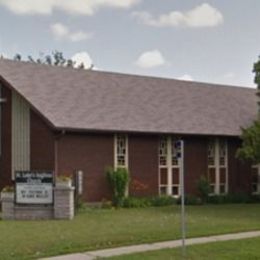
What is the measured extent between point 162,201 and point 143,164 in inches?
74.1

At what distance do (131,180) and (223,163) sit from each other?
19.4ft

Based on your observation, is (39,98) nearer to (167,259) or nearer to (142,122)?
(142,122)

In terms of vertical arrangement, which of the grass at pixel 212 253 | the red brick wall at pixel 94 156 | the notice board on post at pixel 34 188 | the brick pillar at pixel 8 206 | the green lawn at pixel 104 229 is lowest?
the grass at pixel 212 253

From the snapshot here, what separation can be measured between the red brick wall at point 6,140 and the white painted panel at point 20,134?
0.92ft

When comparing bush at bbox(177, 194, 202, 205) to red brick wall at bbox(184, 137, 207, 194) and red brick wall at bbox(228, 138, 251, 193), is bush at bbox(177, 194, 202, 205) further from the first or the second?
red brick wall at bbox(228, 138, 251, 193)

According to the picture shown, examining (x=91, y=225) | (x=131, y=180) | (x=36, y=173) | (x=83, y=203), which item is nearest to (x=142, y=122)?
(x=131, y=180)

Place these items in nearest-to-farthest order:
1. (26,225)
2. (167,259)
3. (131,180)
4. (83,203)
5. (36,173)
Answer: (167,259), (26,225), (36,173), (83,203), (131,180)

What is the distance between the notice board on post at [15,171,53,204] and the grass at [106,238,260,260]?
7.81m

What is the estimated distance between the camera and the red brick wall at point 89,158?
2630 cm

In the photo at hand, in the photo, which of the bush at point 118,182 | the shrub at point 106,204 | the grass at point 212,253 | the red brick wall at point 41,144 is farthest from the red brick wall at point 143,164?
the grass at point 212,253

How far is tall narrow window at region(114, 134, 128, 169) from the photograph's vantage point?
28.0 metres

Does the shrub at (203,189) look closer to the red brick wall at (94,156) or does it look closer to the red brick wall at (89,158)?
the red brick wall at (94,156)

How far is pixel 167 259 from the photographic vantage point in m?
12.6

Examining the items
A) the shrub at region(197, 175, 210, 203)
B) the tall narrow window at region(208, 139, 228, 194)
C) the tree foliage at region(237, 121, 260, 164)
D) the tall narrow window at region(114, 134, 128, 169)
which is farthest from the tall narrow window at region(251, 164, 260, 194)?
the tall narrow window at region(114, 134, 128, 169)
